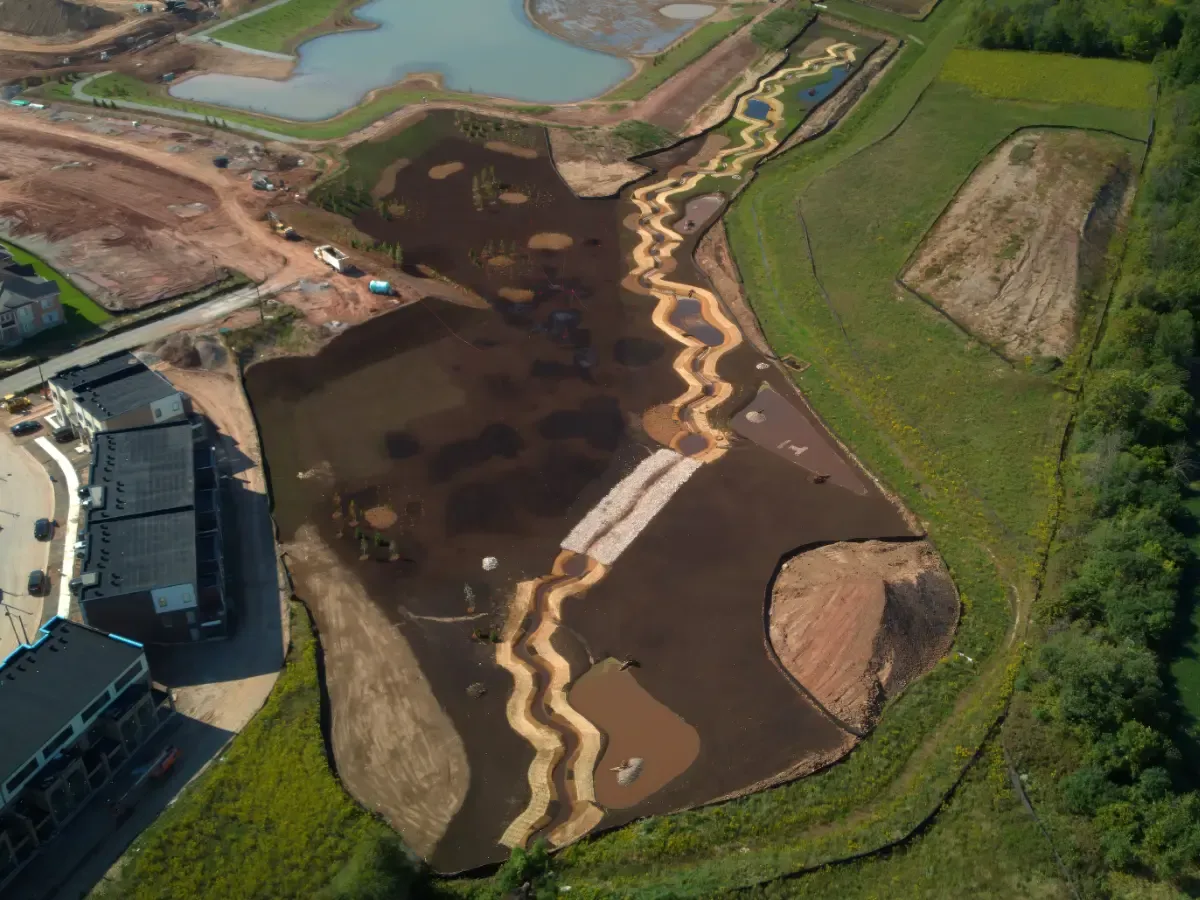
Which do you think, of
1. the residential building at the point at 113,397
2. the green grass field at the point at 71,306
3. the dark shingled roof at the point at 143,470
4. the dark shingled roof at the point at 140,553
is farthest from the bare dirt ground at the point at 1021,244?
the green grass field at the point at 71,306

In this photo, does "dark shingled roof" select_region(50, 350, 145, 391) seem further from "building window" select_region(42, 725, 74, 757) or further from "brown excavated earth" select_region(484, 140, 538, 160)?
Answer: "brown excavated earth" select_region(484, 140, 538, 160)

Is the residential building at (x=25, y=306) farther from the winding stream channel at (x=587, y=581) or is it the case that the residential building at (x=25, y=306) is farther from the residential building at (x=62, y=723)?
the winding stream channel at (x=587, y=581)

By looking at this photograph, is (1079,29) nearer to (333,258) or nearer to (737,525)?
(333,258)

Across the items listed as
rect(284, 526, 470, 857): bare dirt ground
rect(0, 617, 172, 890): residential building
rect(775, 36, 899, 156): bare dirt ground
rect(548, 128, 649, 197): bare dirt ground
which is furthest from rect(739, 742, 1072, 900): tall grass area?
rect(775, 36, 899, 156): bare dirt ground

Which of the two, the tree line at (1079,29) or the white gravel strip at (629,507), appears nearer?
the white gravel strip at (629,507)

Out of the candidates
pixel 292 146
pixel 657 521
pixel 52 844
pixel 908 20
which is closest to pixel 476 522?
pixel 657 521

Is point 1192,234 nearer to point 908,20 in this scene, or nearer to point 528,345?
point 528,345

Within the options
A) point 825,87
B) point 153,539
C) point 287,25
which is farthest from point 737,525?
point 287,25
